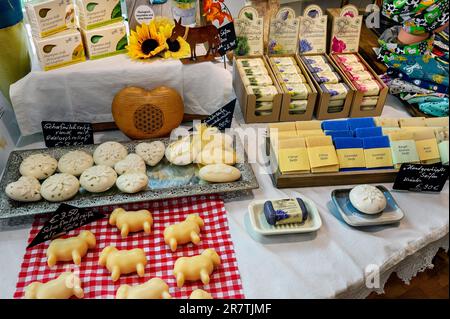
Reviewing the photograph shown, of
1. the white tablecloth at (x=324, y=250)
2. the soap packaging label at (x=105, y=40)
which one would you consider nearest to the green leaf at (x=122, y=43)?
the soap packaging label at (x=105, y=40)

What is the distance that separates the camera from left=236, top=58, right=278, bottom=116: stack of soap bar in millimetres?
1526

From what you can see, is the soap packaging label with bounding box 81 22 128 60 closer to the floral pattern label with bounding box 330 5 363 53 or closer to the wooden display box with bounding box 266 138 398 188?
the wooden display box with bounding box 266 138 398 188

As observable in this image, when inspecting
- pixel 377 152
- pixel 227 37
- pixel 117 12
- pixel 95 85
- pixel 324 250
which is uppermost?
pixel 117 12

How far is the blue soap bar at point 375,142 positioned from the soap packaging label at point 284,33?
2.01 feet

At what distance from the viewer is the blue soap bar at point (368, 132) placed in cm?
137

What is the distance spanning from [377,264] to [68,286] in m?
0.79

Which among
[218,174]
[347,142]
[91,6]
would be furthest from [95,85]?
[347,142]

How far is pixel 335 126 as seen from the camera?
140cm

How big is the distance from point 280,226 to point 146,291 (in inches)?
16.2

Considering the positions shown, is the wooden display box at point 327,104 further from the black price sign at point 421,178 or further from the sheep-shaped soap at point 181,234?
the sheep-shaped soap at point 181,234

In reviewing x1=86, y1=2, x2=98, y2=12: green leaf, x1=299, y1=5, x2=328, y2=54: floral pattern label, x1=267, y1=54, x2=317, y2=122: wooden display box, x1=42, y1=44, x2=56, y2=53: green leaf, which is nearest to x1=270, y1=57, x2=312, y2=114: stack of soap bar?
x1=267, y1=54, x2=317, y2=122: wooden display box

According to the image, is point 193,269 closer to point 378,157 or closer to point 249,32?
point 378,157

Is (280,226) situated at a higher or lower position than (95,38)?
lower

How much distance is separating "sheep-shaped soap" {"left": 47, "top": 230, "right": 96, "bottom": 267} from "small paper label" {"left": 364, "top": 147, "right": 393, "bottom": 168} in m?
0.89
